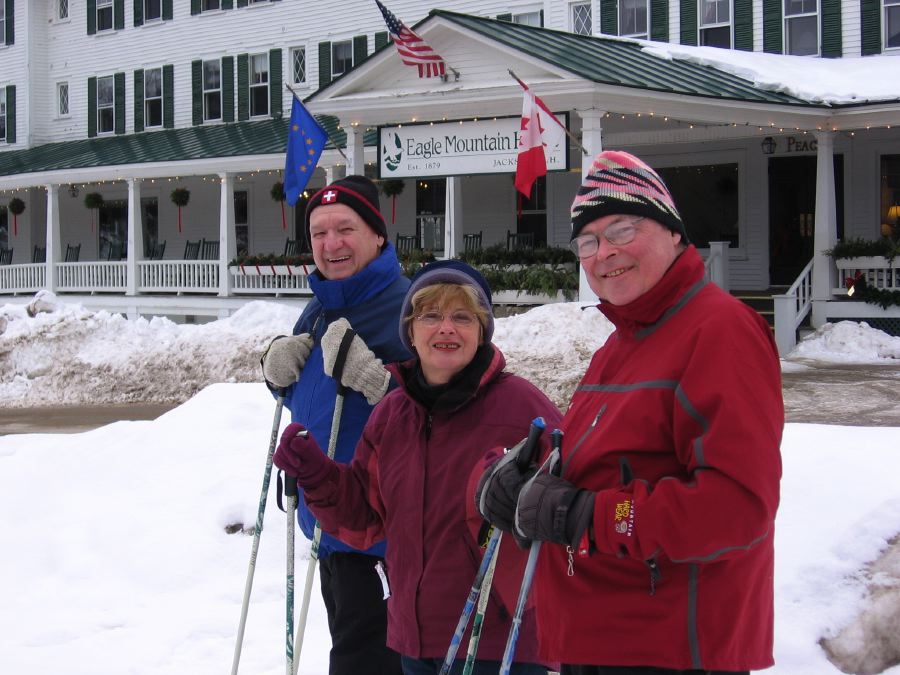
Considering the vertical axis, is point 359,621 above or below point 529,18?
below

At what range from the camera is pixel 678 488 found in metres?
2.25

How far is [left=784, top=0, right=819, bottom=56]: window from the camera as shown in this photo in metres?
20.3

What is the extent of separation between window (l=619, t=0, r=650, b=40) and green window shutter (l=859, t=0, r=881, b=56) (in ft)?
13.4

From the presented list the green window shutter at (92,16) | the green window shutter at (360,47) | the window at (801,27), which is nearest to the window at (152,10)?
the green window shutter at (92,16)

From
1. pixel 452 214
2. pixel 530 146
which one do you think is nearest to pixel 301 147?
pixel 452 214

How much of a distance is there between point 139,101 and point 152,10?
7.89 ft

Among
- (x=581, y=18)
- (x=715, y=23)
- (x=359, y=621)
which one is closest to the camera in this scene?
(x=359, y=621)

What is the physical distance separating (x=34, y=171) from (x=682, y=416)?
2720 centimetres

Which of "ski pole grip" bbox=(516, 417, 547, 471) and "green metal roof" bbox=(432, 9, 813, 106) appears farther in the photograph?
"green metal roof" bbox=(432, 9, 813, 106)

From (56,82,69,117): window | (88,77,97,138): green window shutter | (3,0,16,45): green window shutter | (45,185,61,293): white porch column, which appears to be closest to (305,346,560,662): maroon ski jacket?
(45,185,61,293): white porch column

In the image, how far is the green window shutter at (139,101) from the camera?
96.3ft

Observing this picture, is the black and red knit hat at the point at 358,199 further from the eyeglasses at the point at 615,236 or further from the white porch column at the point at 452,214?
the white porch column at the point at 452,214

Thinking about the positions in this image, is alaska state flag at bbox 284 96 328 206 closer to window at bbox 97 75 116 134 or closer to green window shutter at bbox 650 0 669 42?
green window shutter at bbox 650 0 669 42

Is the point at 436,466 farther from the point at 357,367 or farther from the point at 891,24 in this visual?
the point at 891,24
